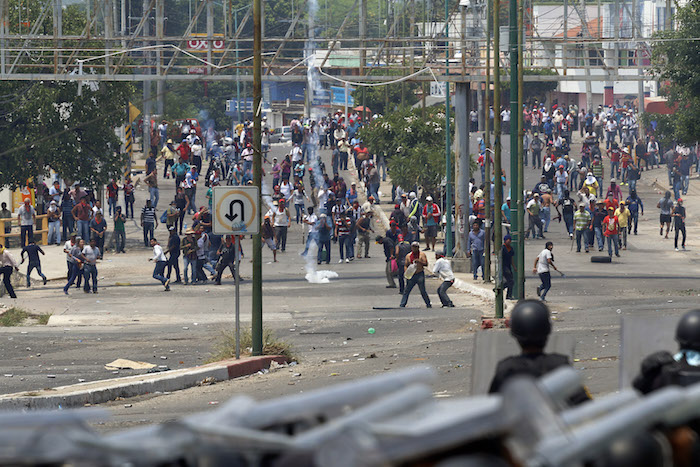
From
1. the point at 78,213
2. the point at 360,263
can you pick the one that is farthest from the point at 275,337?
the point at 78,213

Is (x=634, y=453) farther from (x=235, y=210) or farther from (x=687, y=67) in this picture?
(x=687, y=67)

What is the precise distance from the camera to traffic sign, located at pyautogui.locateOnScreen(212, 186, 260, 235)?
620 inches

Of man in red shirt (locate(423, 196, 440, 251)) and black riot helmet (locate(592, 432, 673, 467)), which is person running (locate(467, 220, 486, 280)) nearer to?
man in red shirt (locate(423, 196, 440, 251))

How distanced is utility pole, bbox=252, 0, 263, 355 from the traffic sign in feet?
0.26

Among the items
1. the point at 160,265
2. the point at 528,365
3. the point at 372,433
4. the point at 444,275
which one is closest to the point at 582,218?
the point at 444,275

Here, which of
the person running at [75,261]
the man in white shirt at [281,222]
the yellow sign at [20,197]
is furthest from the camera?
the yellow sign at [20,197]

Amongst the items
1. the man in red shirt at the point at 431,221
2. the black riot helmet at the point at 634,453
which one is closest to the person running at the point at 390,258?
the man in red shirt at the point at 431,221

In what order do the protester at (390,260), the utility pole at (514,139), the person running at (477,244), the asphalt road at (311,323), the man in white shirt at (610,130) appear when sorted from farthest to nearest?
the man in white shirt at (610,130)
the person running at (477,244)
the protester at (390,260)
the utility pole at (514,139)
the asphalt road at (311,323)

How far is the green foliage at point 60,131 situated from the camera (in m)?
33.7

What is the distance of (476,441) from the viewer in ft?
10.5

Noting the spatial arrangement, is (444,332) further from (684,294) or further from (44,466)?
(44,466)

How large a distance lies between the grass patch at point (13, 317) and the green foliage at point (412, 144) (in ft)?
54.3

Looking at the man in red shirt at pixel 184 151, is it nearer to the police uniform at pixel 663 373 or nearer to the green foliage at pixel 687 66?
the green foliage at pixel 687 66

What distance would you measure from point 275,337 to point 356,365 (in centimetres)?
346
